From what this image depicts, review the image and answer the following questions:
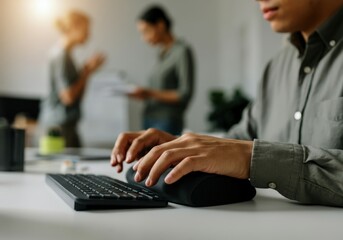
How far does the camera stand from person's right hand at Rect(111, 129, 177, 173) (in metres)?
0.86

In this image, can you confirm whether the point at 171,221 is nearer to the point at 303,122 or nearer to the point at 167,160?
the point at 167,160

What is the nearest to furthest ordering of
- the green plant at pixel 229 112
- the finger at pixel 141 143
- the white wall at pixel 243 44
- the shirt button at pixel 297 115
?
1. the finger at pixel 141 143
2. the shirt button at pixel 297 115
3. the white wall at pixel 243 44
4. the green plant at pixel 229 112

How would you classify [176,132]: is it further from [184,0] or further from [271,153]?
[184,0]

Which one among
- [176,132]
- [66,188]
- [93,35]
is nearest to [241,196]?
[66,188]

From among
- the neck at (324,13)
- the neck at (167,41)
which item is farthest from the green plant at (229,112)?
the neck at (324,13)

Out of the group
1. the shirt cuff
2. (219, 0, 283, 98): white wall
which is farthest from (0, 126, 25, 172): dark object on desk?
(219, 0, 283, 98): white wall

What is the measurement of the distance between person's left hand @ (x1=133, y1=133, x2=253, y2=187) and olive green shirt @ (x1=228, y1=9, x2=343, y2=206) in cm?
2

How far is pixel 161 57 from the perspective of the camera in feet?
9.82

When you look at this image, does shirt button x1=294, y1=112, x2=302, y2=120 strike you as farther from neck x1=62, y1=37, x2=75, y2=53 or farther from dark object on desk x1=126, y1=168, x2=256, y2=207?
neck x1=62, y1=37, x2=75, y2=53

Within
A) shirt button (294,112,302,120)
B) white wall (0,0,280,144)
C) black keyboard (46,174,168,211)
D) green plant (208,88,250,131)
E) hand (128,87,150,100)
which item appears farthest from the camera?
white wall (0,0,280,144)

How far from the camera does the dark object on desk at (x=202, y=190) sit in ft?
2.06

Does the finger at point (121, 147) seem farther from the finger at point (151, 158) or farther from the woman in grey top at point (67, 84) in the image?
the woman in grey top at point (67, 84)

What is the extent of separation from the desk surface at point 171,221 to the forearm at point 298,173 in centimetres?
2

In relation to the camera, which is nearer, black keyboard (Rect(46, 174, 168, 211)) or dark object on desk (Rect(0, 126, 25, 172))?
black keyboard (Rect(46, 174, 168, 211))
